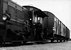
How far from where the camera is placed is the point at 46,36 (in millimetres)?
18047

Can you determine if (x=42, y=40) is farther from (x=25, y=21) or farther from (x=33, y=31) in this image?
(x=25, y=21)

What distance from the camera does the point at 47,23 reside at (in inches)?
778

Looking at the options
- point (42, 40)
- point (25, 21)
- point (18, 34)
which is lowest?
point (42, 40)

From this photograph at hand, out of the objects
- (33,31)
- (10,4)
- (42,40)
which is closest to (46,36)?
(42,40)

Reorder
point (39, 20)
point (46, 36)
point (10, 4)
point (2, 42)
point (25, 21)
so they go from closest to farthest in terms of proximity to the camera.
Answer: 1. point (2, 42)
2. point (10, 4)
3. point (25, 21)
4. point (39, 20)
5. point (46, 36)

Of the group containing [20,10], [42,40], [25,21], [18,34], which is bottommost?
[42,40]

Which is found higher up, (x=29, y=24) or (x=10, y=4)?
(x=10, y=4)

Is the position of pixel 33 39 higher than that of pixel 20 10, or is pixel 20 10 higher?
pixel 20 10

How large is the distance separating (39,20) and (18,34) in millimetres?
4796

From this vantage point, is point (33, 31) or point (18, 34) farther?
point (33, 31)

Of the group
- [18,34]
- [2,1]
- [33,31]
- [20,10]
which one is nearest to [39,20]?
[33,31]

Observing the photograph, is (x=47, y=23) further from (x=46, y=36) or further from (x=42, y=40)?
(x=42, y=40)

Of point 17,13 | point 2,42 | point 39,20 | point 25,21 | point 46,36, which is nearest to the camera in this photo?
point 2,42

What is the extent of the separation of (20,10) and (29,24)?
1.62m
